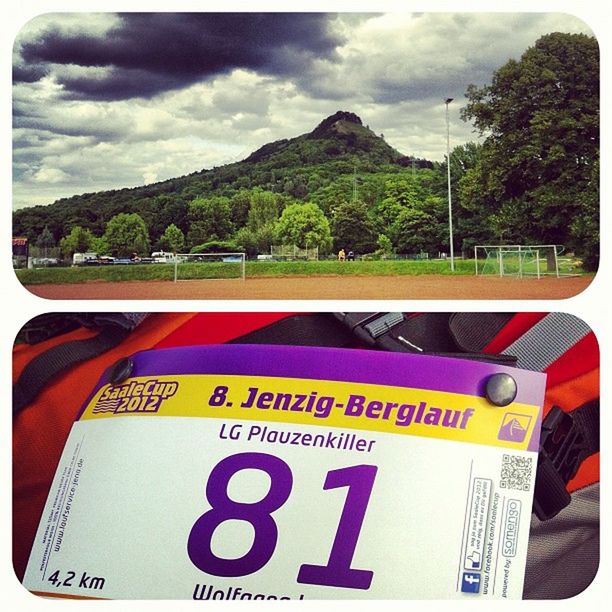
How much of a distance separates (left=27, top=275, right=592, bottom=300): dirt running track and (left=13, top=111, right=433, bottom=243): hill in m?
0.22

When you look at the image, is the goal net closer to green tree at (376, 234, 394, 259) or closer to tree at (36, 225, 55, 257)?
green tree at (376, 234, 394, 259)

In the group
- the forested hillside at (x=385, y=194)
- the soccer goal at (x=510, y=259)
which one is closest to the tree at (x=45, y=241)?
the forested hillside at (x=385, y=194)

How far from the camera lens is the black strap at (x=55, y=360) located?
1.94 metres

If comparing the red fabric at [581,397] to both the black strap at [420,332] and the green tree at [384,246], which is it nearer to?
the black strap at [420,332]

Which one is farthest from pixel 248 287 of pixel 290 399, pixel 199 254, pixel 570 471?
pixel 570 471

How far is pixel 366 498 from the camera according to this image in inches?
69.4

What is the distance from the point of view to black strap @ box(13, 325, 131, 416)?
194cm

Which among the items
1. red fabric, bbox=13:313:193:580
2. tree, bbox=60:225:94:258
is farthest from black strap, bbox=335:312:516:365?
tree, bbox=60:225:94:258

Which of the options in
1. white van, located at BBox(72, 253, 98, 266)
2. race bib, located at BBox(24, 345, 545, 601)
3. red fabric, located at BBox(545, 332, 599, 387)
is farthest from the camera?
white van, located at BBox(72, 253, 98, 266)

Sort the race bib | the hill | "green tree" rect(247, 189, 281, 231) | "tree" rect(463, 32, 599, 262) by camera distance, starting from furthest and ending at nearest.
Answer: "green tree" rect(247, 189, 281, 231) → the hill → "tree" rect(463, 32, 599, 262) → the race bib

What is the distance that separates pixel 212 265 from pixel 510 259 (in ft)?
3.59

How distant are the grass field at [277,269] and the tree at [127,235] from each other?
0.08 m

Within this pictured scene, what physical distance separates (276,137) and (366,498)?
4.69ft

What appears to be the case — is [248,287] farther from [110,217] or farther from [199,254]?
[110,217]
